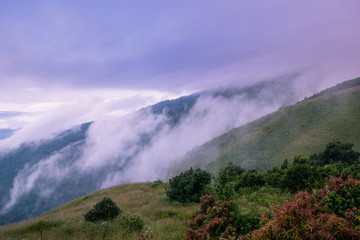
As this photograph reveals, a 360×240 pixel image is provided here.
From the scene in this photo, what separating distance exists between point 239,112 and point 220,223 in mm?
198915

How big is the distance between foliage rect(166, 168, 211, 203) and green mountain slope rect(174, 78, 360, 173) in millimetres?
19684

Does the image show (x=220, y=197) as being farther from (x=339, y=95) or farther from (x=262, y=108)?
(x=262, y=108)


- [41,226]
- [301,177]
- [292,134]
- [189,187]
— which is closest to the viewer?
[41,226]

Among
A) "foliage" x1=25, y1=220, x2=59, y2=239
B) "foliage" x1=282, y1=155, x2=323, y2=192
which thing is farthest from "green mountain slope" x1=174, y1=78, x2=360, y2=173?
"foliage" x1=25, y1=220, x2=59, y2=239

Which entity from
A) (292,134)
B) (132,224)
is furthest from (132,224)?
(292,134)

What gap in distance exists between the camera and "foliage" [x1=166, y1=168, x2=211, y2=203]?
12477 millimetres

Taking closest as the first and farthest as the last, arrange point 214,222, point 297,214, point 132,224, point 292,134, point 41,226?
1. point 297,214
2. point 214,222
3. point 132,224
4. point 41,226
5. point 292,134

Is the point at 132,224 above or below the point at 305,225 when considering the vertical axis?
below

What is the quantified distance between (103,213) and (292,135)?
39.8 m

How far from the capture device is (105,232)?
7.34 metres

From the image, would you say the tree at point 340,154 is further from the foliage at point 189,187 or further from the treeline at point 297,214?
the foliage at point 189,187

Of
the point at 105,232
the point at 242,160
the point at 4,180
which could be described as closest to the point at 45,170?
the point at 4,180

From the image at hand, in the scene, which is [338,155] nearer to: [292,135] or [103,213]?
[103,213]

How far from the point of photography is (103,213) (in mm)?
9641
